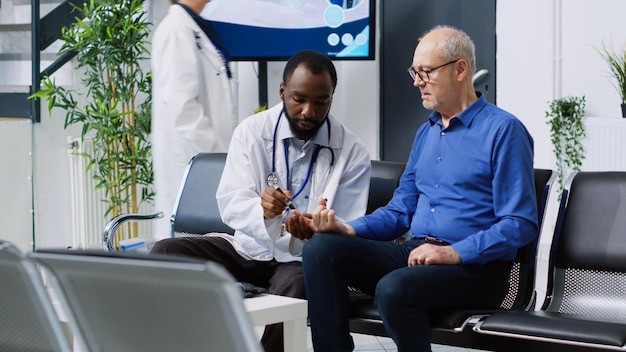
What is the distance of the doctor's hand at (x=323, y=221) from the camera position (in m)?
3.04

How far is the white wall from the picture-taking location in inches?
223

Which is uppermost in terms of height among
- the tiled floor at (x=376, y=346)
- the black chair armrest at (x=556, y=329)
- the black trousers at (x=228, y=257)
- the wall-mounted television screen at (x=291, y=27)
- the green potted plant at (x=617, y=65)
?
the wall-mounted television screen at (x=291, y=27)

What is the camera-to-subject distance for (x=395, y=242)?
10.4 ft

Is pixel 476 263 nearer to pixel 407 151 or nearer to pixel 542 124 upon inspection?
pixel 542 124

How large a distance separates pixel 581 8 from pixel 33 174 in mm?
3493

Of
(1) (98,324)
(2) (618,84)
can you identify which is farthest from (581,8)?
(1) (98,324)

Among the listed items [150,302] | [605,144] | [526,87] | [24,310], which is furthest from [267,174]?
[526,87]

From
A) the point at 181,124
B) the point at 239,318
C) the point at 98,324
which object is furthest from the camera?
the point at 181,124

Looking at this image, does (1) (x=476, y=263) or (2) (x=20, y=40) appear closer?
(1) (x=476, y=263)

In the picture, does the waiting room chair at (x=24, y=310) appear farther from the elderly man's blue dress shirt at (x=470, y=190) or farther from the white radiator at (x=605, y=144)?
the white radiator at (x=605, y=144)

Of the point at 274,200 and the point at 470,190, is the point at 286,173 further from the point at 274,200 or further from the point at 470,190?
the point at 470,190

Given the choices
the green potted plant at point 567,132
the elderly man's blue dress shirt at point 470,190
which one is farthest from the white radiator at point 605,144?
the elderly man's blue dress shirt at point 470,190

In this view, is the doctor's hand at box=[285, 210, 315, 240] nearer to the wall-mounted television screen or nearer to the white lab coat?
the white lab coat

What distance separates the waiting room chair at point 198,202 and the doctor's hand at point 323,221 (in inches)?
25.2
